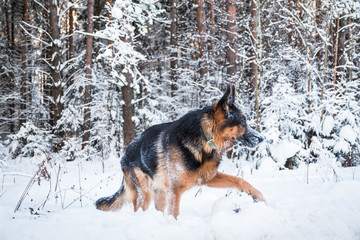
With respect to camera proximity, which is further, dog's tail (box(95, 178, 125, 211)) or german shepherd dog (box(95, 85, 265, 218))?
dog's tail (box(95, 178, 125, 211))

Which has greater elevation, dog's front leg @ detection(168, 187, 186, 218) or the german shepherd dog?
the german shepherd dog

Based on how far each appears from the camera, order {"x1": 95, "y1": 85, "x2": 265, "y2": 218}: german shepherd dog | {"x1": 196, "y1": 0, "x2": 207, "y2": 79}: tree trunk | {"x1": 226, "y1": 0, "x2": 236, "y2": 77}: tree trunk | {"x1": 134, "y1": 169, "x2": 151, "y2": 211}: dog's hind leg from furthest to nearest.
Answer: {"x1": 196, "y1": 0, "x2": 207, "y2": 79}: tree trunk
{"x1": 226, "y1": 0, "x2": 236, "y2": 77}: tree trunk
{"x1": 134, "y1": 169, "x2": 151, "y2": 211}: dog's hind leg
{"x1": 95, "y1": 85, "x2": 265, "y2": 218}: german shepherd dog

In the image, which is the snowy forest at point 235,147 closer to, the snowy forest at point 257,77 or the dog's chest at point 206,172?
the snowy forest at point 257,77

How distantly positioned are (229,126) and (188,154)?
72 centimetres

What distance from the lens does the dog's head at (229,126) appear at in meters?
3.17


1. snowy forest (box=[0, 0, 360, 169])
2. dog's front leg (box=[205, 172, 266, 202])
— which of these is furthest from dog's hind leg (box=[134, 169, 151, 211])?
snowy forest (box=[0, 0, 360, 169])

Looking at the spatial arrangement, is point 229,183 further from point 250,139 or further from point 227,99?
point 227,99

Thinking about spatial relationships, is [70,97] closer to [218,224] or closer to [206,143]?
[206,143]

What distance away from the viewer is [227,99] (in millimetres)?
3064

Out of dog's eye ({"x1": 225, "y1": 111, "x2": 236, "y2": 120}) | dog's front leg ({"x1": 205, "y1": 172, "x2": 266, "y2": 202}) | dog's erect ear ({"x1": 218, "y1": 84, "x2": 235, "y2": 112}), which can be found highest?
dog's erect ear ({"x1": 218, "y1": 84, "x2": 235, "y2": 112})

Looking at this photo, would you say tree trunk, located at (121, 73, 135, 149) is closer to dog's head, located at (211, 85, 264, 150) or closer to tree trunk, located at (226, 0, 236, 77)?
tree trunk, located at (226, 0, 236, 77)

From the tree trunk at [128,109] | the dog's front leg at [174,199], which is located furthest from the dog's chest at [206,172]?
the tree trunk at [128,109]

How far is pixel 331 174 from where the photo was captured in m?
5.32

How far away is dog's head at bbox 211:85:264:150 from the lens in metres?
3.17
